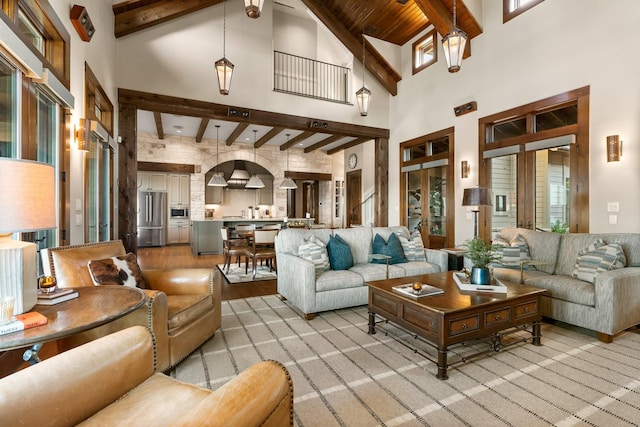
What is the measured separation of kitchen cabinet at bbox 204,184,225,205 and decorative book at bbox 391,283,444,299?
877cm

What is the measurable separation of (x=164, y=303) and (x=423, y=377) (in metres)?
1.84

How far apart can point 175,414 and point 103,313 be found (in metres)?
0.66

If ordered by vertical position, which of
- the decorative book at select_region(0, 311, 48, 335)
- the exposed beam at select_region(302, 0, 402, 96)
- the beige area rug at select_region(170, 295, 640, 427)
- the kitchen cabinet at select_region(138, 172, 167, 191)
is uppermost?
the exposed beam at select_region(302, 0, 402, 96)

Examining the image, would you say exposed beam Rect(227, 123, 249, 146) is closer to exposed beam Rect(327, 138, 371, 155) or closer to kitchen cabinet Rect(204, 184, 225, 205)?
kitchen cabinet Rect(204, 184, 225, 205)

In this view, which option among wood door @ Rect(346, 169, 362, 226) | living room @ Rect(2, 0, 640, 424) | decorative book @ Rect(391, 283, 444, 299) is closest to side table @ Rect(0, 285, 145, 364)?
living room @ Rect(2, 0, 640, 424)

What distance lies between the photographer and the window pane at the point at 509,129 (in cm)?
486

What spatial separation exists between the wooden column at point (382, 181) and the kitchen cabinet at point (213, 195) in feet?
18.6

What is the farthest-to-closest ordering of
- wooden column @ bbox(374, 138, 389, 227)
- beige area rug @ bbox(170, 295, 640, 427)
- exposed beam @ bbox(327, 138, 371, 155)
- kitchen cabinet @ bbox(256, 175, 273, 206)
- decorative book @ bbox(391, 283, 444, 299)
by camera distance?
kitchen cabinet @ bbox(256, 175, 273, 206)
exposed beam @ bbox(327, 138, 371, 155)
wooden column @ bbox(374, 138, 389, 227)
decorative book @ bbox(391, 283, 444, 299)
beige area rug @ bbox(170, 295, 640, 427)

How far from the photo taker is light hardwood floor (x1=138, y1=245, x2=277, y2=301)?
A: 4.40 m

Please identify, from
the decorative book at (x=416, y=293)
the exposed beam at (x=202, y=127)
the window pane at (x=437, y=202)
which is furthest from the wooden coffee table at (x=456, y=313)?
the exposed beam at (x=202, y=127)

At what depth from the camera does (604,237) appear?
3334 millimetres

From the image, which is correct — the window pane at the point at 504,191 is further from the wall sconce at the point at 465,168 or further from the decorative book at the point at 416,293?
the decorative book at the point at 416,293

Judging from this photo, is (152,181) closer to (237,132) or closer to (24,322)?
(237,132)

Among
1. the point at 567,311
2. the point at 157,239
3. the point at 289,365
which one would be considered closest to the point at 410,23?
the point at 567,311
